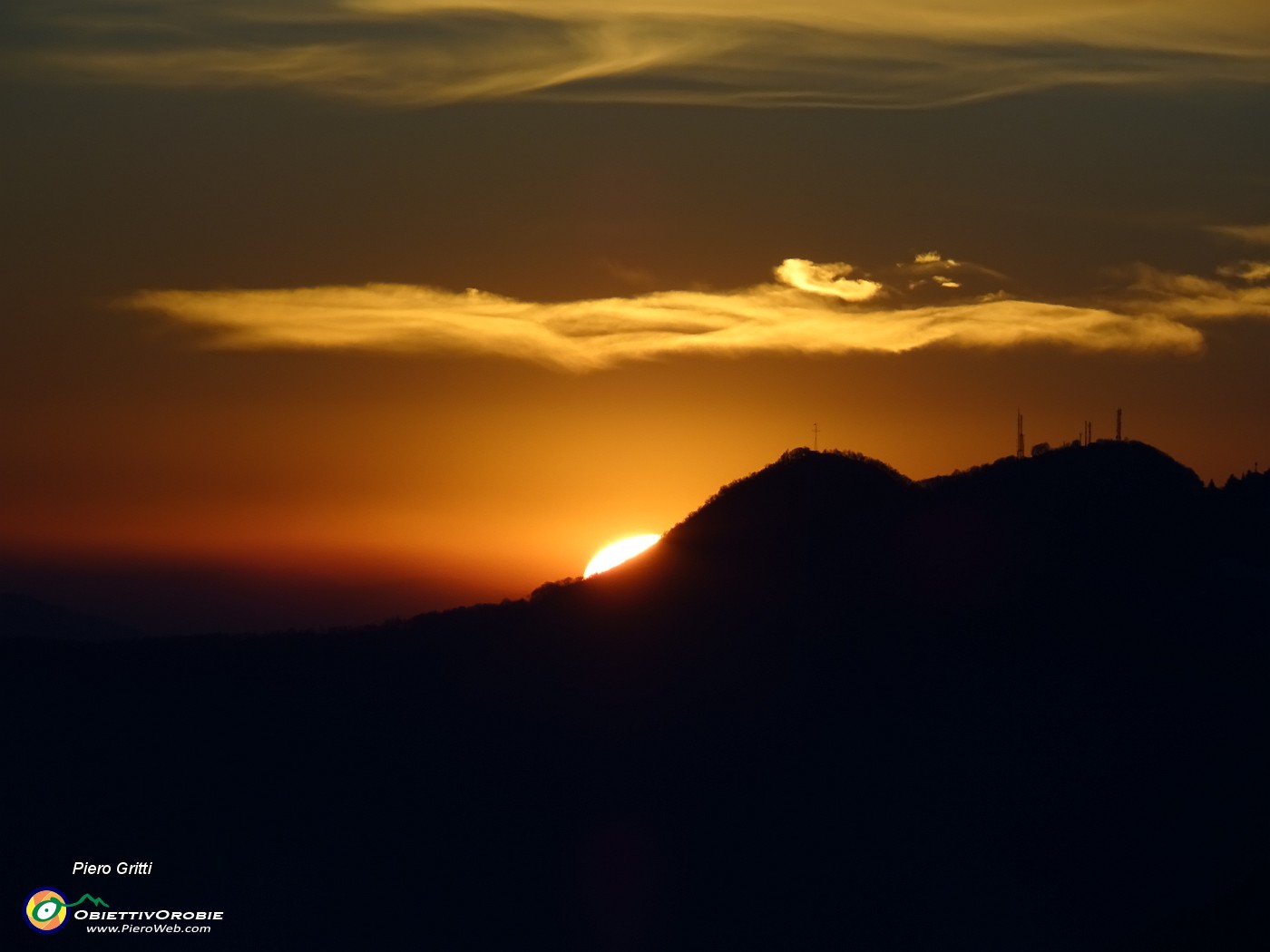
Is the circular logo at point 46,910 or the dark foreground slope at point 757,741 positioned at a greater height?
the dark foreground slope at point 757,741

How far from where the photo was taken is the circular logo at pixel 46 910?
212ft

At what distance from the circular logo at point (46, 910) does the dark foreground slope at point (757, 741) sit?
185cm

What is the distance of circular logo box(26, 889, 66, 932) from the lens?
64625mm

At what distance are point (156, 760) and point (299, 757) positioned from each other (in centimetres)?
635

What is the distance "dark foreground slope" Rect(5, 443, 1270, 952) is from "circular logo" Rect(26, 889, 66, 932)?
1.85 m

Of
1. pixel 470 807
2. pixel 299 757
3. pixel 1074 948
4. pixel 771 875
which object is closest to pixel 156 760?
pixel 299 757

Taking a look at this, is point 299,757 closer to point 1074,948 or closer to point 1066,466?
point 1074,948

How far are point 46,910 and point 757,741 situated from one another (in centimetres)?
3003

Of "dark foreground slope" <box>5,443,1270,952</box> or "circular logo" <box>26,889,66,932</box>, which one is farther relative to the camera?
"dark foreground slope" <box>5,443,1270,952</box>

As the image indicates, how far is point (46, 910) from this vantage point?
215 ft

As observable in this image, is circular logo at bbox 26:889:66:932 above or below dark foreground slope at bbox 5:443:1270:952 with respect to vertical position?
below

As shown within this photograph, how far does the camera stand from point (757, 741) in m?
74.2

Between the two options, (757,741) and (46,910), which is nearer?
(46,910)

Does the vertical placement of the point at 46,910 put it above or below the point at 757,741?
below
